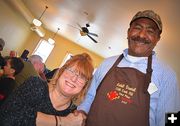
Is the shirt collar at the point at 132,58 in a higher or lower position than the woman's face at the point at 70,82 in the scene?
higher

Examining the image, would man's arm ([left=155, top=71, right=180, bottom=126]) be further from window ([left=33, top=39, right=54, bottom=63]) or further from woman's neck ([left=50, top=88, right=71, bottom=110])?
window ([left=33, top=39, right=54, bottom=63])

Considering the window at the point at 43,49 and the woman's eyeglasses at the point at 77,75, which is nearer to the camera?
the woman's eyeglasses at the point at 77,75

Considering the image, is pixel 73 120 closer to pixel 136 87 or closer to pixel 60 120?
pixel 60 120

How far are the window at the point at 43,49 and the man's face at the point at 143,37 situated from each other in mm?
11332

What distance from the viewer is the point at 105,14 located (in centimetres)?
707

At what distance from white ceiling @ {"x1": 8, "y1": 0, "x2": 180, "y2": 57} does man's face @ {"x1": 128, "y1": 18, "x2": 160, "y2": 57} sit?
11.7ft

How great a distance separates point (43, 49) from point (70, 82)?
1159 cm

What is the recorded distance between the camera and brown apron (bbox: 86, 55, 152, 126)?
1575 millimetres

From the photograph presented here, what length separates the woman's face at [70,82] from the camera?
5.42ft

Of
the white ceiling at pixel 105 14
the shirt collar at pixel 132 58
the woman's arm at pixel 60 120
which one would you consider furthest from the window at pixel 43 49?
the woman's arm at pixel 60 120

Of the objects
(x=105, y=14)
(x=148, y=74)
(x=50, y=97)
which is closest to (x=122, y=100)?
(x=148, y=74)

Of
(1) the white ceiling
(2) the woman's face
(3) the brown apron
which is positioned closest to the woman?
(2) the woman's face

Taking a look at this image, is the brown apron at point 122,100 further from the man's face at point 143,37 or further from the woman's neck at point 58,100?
the woman's neck at point 58,100

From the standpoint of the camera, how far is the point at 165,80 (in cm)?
167
